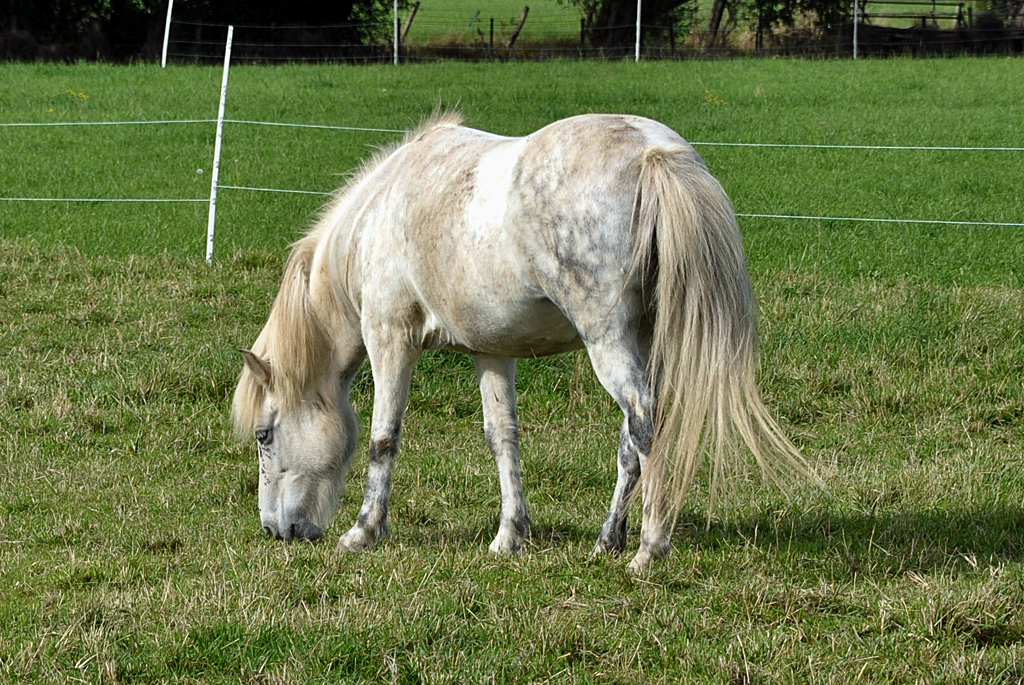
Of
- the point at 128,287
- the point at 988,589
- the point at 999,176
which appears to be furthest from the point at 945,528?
the point at 999,176

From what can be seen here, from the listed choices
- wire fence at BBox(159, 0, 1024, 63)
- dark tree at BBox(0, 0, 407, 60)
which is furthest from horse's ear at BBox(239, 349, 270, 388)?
dark tree at BBox(0, 0, 407, 60)

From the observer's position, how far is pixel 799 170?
13.6 meters

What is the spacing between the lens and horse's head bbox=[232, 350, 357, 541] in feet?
16.1

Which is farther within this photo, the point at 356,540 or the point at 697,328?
the point at 356,540

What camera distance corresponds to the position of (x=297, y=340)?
4934 mm

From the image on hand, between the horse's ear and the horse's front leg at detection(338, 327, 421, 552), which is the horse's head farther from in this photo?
the horse's front leg at detection(338, 327, 421, 552)

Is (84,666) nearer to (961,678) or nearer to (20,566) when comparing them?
(20,566)

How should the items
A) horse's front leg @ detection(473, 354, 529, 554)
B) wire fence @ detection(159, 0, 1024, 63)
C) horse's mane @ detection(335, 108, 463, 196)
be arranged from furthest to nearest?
wire fence @ detection(159, 0, 1024, 63) → horse's mane @ detection(335, 108, 463, 196) → horse's front leg @ detection(473, 354, 529, 554)

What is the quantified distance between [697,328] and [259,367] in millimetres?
2107

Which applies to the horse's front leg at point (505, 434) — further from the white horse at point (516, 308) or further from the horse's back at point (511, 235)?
the horse's back at point (511, 235)

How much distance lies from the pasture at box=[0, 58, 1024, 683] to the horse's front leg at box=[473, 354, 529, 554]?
0.53 ft

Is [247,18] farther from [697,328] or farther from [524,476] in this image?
[697,328]

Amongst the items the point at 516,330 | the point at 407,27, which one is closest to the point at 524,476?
the point at 516,330

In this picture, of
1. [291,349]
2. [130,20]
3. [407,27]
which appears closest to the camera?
[291,349]
